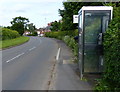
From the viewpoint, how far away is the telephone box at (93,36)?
8.73m

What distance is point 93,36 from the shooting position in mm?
9234

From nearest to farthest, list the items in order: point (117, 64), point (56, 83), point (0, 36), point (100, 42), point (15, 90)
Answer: point (117, 64) < point (15, 90) < point (56, 83) < point (100, 42) < point (0, 36)

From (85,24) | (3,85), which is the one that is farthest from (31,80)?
(85,24)

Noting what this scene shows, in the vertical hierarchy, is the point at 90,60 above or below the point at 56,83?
above

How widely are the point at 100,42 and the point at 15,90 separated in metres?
3.75

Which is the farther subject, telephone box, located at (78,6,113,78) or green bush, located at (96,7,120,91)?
telephone box, located at (78,6,113,78)

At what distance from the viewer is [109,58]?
22.4 ft

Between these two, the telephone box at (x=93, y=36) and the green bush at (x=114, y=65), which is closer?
the green bush at (x=114, y=65)

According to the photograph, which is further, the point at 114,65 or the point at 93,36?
the point at 93,36

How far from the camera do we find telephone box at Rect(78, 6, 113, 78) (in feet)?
28.7

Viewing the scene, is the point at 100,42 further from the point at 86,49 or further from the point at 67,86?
the point at 67,86

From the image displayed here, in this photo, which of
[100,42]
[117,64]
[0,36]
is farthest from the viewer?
[0,36]

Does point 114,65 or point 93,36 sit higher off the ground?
point 93,36

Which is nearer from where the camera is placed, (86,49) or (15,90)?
(15,90)
